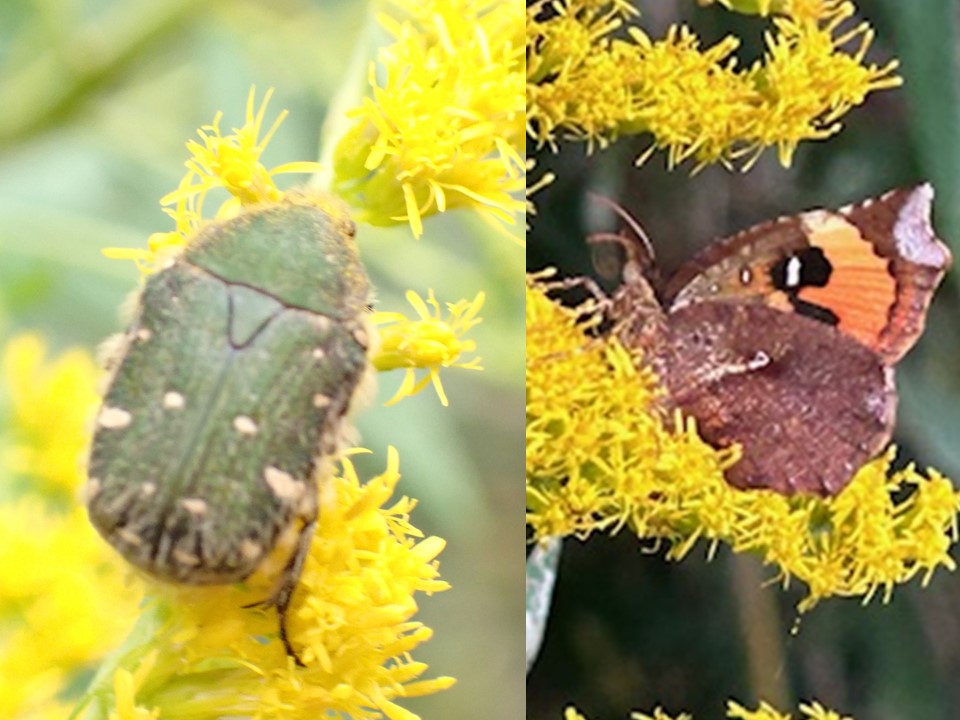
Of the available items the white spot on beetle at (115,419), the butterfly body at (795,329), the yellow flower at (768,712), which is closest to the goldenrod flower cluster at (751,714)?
the yellow flower at (768,712)

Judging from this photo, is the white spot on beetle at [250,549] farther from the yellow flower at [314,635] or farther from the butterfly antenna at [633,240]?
the butterfly antenna at [633,240]

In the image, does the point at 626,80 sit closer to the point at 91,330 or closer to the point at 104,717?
the point at 104,717

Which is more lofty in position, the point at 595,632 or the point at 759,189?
the point at 759,189

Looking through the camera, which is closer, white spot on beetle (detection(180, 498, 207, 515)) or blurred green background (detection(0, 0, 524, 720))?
white spot on beetle (detection(180, 498, 207, 515))

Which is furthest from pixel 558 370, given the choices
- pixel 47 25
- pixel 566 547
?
pixel 47 25

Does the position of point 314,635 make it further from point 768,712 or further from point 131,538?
point 768,712

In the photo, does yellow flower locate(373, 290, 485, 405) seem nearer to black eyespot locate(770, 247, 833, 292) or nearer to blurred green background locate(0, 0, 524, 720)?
black eyespot locate(770, 247, 833, 292)

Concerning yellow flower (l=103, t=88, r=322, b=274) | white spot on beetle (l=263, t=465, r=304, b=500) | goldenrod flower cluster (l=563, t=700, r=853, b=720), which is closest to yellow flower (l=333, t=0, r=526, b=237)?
yellow flower (l=103, t=88, r=322, b=274)
